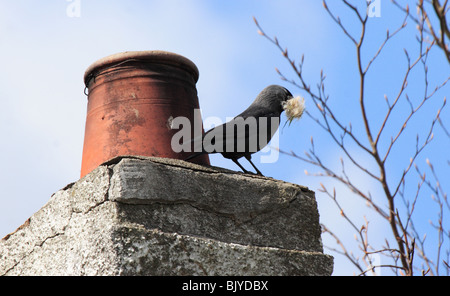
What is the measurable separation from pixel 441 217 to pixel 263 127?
1471mm

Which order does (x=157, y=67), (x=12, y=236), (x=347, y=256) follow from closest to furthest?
(x=347, y=256) → (x=12, y=236) → (x=157, y=67)

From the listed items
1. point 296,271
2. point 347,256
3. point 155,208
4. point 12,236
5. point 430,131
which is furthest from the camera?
point 12,236

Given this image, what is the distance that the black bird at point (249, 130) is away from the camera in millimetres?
3240

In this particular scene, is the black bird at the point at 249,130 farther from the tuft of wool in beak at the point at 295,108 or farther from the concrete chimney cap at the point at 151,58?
→ the concrete chimney cap at the point at 151,58

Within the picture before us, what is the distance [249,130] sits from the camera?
3.43 meters

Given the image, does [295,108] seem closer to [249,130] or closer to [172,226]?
[249,130]

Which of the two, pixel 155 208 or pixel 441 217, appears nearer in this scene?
pixel 441 217

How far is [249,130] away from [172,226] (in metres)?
1.07

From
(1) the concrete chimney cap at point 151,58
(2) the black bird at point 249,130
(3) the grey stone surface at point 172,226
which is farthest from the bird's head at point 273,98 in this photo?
(3) the grey stone surface at point 172,226

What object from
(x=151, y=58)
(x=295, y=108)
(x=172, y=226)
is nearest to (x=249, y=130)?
(x=295, y=108)

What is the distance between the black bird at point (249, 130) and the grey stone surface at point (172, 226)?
0.34 m
